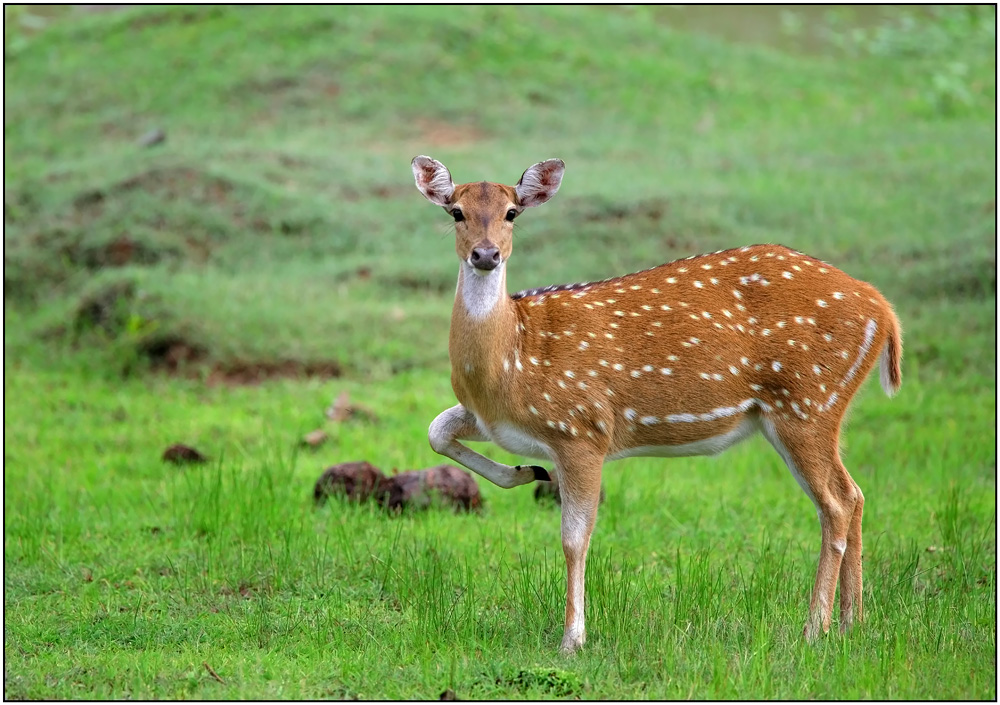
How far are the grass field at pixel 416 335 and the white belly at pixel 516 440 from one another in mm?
595

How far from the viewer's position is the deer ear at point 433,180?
18.0ft

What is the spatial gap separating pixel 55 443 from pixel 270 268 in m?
4.15

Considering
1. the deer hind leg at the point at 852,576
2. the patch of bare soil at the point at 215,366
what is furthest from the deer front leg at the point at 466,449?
the patch of bare soil at the point at 215,366

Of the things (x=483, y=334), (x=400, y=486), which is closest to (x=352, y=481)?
(x=400, y=486)

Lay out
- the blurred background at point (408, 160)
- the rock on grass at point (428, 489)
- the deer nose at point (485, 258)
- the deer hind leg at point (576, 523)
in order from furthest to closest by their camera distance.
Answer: the blurred background at point (408, 160), the rock on grass at point (428, 489), the deer hind leg at point (576, 523), the deer nose at point (485, 258)

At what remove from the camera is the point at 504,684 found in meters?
4.87

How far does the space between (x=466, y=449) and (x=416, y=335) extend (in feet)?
18.0

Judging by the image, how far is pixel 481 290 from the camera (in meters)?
5.43

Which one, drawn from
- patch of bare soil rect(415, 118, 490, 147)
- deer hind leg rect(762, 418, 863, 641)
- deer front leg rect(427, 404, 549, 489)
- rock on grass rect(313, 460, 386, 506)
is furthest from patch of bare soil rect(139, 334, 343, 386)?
patch of bare soil rect(415, 118, 490, 147)

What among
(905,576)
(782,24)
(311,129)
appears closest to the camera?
(905,576)

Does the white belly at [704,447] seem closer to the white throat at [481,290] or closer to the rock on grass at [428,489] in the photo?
the white throat at [481,290]

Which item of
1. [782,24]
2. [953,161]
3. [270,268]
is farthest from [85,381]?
[782,24]

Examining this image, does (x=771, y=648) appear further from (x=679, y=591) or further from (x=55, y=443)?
(x=55, y=443)

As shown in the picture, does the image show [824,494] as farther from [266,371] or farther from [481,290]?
[266,371]
